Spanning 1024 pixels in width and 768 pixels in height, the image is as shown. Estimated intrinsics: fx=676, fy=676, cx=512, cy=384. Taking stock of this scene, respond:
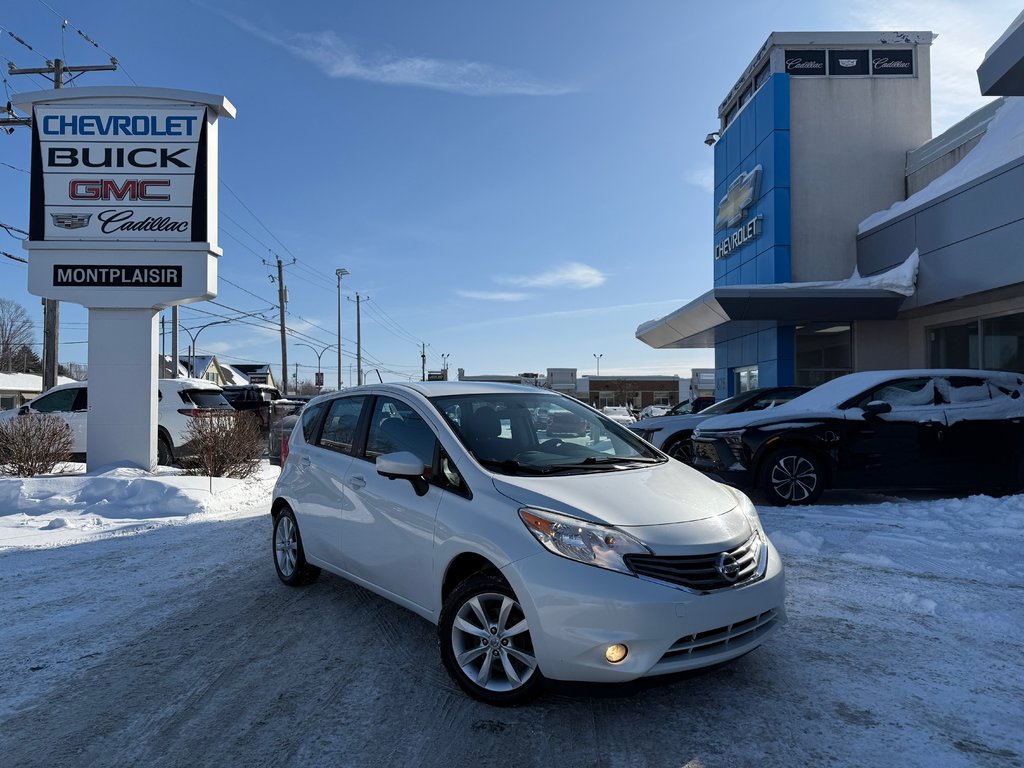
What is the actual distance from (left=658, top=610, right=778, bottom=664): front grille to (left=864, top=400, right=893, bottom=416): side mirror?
18.8 ft

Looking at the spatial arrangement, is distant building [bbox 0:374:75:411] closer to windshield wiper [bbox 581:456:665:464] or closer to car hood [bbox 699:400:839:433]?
car hood [bbox 699:400:839:433]

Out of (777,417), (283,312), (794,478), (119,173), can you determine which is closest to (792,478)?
(794,478)

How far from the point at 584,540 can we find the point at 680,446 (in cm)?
845

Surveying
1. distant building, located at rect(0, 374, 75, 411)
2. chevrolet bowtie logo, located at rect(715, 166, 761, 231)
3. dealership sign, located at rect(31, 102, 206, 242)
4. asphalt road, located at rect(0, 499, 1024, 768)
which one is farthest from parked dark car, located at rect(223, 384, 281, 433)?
distant building, located at rect(0, 374, 75, 411)

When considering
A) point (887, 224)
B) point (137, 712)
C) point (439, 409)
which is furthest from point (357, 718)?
point (887, 224)

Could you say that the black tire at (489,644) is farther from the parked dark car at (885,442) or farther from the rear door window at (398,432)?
the parked dark car at (885,442)

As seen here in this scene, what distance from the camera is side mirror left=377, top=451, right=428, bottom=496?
3703mm

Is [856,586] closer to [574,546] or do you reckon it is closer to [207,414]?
[574,546]

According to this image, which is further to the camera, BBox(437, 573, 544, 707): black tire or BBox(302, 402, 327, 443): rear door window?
BBox(302, 402, 327, 443): rear door window

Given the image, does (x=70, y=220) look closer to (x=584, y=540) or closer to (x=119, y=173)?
(x=119, y=173)

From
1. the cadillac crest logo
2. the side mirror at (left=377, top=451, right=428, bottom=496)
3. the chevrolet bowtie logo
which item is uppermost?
the chevrolet bowtie logo

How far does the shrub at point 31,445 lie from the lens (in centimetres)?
994

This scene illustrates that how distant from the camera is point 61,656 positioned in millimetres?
3971

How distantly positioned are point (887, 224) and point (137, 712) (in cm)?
1874
